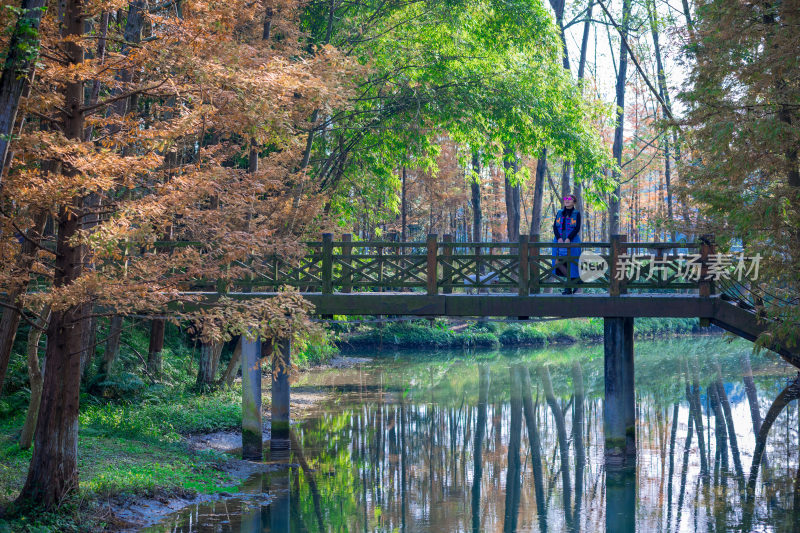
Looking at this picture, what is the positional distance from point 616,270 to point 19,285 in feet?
32.1

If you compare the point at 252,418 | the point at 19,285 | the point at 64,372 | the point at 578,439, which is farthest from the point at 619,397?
the point at 19,285

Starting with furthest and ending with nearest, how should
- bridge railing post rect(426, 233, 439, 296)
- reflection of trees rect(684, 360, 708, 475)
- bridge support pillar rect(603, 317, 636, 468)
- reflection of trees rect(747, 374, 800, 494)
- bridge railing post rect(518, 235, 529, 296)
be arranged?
reflection of trees rect(684, 360, 708, 475), reflection of trees rect(747, 374, 800, 494), bridge support pillar rect(603, 317, 636, 468), bridge railing post rect(426, 233, 439, 296), bridge railing post rect(518, 235, 529, 296)

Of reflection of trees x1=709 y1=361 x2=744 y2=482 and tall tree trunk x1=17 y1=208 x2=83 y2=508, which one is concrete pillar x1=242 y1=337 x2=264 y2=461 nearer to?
tall tree trunk x1=17 y1=208 x2=83 y2=508

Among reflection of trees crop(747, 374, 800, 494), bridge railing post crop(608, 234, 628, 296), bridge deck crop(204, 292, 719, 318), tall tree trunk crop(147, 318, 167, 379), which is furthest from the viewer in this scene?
tall tree trunk crop(147, 318, 167, 379)

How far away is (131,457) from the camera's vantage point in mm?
12672

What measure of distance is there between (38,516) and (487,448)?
987cm

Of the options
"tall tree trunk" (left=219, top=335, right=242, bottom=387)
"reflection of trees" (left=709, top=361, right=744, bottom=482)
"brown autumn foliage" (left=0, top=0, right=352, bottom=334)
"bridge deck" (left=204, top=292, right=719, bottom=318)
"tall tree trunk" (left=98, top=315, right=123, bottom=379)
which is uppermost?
"brown autumn foliage" (left=0, top=0, right=352, bottom=334)

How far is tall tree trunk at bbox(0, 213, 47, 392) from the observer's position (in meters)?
9.21

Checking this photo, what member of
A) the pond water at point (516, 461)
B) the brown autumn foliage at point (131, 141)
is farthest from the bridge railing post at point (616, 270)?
the brown autumn foliage at point (131, 141)

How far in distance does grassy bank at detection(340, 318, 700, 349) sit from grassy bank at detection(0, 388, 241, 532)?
52.5ft

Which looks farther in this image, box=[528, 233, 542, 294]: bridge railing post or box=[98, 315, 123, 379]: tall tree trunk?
box=[98, 315, 123, 379]: tall tree trunk

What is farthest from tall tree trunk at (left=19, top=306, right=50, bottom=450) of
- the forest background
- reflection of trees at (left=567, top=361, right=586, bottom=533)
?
reflection of trees at (left=567, top=361, right=586, bottom=533)

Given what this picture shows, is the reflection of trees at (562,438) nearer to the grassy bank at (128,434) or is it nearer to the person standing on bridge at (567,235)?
the person standing on bridge at (567,235)

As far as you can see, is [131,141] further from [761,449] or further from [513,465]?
[761,449]
